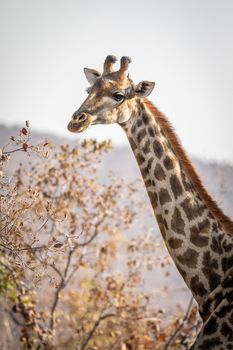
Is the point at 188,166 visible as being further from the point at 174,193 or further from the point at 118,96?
the point at 118,96

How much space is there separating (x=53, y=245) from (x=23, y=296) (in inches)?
146

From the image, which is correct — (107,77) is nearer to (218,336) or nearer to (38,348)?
(218,336)

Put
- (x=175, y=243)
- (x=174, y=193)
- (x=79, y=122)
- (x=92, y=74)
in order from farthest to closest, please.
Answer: (x=92, y=74) < (x=174, y=193) < (x=175, y=243) < (x=79, y=122)

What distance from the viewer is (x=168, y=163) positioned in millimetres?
7352

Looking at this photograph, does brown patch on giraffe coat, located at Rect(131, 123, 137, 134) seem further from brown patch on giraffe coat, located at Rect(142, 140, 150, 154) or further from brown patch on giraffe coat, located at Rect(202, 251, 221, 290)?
brown patch on giraffe coat, located at Rect(202, 251, 221, 290)

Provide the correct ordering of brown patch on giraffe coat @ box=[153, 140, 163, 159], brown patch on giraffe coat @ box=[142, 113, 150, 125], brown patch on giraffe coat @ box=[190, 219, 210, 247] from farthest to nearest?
brown patch on giraffe coat @ box=[142, 113, 150, 125]
brown patch on giraffe coat @ box=[153, 140, 163, 159]
brown patch on giraffe coat @ box=[190, 219, 210, 247]

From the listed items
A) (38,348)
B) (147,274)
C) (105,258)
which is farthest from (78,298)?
(147,274)

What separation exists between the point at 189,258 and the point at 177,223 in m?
0.46

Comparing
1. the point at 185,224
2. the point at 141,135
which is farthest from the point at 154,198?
the point at 141,135

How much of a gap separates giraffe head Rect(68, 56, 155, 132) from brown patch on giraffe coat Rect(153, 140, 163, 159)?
52cm

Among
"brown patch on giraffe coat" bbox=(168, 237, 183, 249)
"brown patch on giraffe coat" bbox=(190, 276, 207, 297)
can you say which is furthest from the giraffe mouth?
"brown patch on giraffe coat" bbox=(190, 276, 207, 297)

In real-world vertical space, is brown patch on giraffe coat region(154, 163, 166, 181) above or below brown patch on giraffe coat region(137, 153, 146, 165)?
below

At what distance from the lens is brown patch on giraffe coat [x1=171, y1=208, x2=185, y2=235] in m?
→ 7.11

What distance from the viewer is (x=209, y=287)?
685 centimetres
